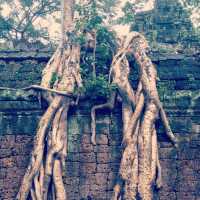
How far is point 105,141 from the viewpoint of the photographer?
6074 millimetres

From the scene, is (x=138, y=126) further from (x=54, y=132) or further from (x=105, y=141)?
(x=54, y=132)

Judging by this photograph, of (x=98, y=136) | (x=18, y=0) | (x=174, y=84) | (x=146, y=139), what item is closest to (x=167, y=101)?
(x=174, y=84)

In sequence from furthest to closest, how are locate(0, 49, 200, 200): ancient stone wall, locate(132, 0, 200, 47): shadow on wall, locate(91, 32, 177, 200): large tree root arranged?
locate(132, 0, 200, 47): shadow on wall < locate(0, 49, 200, 200): ancient stone wall < locate(91, 32, 177, 200): large tree root

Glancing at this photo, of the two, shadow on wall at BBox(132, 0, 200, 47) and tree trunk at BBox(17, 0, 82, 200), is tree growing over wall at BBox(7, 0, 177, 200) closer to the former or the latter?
tree trunk at BBox(17, 0, 82, 200)

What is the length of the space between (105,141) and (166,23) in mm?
3162

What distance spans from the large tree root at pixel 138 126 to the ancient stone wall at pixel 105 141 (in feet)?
0.52

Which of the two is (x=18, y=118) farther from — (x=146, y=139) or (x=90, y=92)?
(x=146, y=139)

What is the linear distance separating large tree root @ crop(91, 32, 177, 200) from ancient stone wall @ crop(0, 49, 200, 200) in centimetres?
16

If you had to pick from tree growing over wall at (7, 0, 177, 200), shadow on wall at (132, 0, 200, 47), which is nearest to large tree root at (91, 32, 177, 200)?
tree growing over wall at (7, 0, 177, 200)

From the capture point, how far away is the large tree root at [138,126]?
5680 millimetres

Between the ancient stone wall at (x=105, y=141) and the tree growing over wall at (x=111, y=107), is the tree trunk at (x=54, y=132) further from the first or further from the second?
the ancient stone wall at (x=105, y=141)

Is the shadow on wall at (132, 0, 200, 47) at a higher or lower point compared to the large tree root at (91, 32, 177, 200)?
higher

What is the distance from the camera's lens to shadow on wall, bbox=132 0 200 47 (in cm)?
816

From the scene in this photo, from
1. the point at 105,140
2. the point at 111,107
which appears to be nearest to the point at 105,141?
the point at 105,140
